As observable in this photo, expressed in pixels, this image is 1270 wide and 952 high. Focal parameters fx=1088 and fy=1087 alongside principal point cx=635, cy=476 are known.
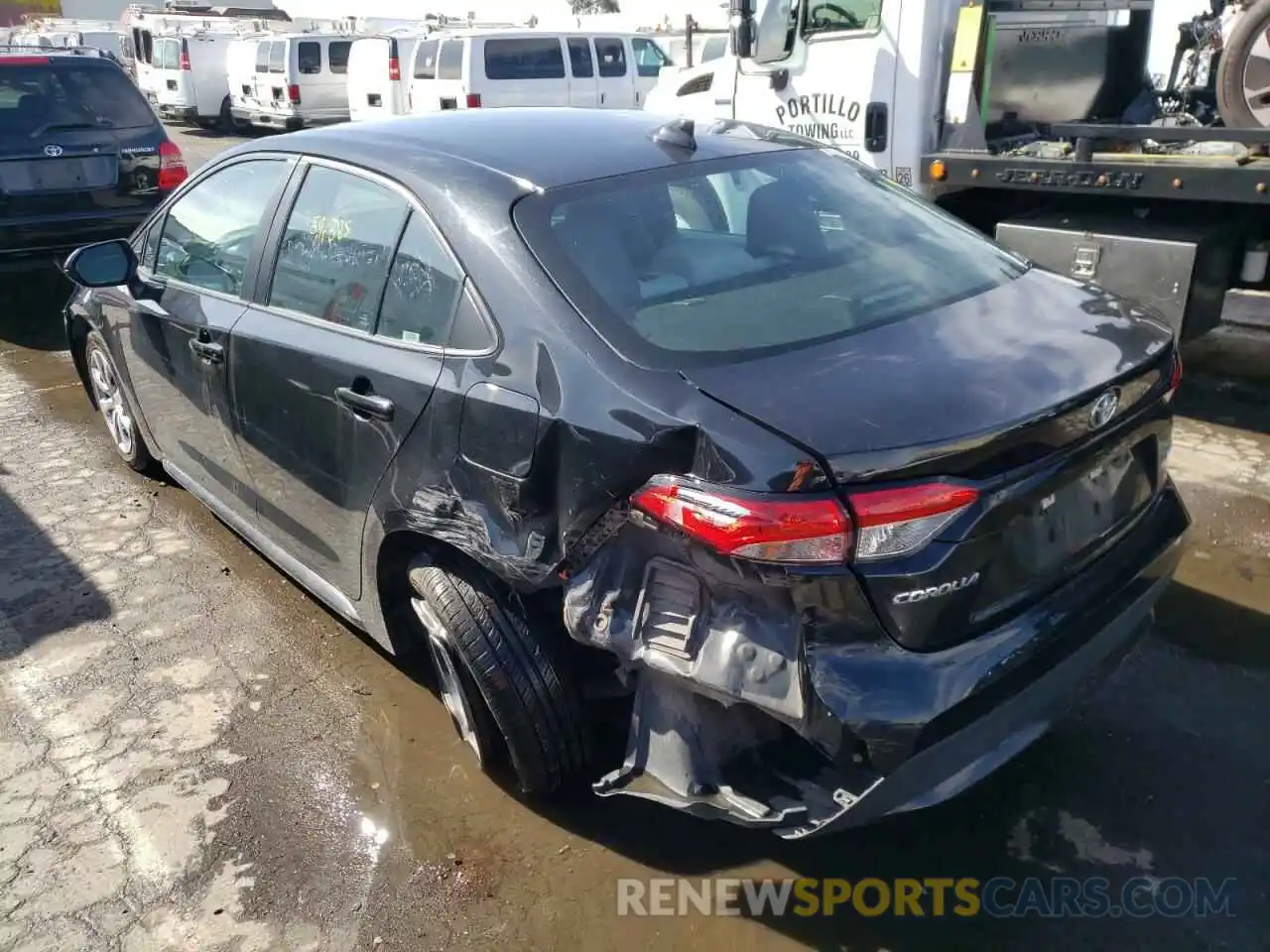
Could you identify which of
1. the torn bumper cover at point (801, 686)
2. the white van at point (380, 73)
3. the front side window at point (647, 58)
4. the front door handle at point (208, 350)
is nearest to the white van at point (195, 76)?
the white van at point (380, 73)

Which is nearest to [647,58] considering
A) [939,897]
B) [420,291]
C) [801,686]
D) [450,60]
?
[450,60]

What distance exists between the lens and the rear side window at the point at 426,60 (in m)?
16.7

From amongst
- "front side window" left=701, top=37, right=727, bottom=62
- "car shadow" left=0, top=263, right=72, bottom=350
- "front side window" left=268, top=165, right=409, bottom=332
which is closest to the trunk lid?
"front side window" left=268, top=165, right=409, bottom=332

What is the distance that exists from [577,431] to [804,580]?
607 mm

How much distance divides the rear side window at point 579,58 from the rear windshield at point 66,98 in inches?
378

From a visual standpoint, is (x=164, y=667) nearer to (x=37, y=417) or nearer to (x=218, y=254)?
(x=218, y=254)

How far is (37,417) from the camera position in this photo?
20.5 ft

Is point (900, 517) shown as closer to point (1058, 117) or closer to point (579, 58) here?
point (1058, 117)

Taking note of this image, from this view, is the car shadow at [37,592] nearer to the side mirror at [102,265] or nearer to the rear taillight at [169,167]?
the side mirror at [102,265]

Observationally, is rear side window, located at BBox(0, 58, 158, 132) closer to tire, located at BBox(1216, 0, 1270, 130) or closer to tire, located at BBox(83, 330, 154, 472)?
tire, located at BBox(83, 330, 154, 472)

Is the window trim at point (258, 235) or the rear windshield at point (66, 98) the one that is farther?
the rear windshield at point (66, 98)

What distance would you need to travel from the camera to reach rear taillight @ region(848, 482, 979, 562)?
6.93 feet

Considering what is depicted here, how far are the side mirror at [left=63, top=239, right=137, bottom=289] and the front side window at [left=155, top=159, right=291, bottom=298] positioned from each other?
13 cm

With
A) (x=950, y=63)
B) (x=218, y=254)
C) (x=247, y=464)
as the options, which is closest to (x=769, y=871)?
(x=247, y=464)
